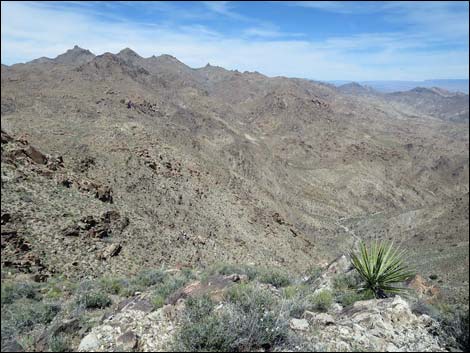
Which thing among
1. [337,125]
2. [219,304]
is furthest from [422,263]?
[337,125]

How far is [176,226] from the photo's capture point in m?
24.7

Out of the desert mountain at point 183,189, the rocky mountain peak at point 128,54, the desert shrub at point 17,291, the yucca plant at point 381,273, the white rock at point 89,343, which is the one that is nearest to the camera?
the desert shrub at point 17,291

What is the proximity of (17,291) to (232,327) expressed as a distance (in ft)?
13.0

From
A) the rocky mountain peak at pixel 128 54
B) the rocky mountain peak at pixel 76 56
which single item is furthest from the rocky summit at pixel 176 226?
the rocky mountain peak at pixel 128 54

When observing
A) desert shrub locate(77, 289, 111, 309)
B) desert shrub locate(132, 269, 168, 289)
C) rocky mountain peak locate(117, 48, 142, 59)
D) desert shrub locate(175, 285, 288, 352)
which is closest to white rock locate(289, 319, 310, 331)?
desert shrub locate(175, 285, 288, 352)

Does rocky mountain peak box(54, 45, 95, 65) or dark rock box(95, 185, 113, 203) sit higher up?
rocky mountain peak box(54, 45, 95, 65)

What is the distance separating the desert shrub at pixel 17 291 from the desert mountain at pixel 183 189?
1.99 ft

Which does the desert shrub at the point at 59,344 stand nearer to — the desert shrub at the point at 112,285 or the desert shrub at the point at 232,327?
the desert shrub at the point at 232,327

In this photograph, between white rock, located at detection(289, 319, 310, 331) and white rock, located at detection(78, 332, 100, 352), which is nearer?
white rock, located at detection(78, 332, 100, 352)

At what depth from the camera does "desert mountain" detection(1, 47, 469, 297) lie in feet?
44.2

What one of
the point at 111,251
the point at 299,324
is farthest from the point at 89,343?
the point at 111,251

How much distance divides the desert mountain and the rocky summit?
150mm

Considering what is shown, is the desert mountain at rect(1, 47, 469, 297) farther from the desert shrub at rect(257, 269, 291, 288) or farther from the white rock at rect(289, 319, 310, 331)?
the white rock at rect(289, 319, 310, 331)

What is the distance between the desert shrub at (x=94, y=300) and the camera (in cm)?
829
